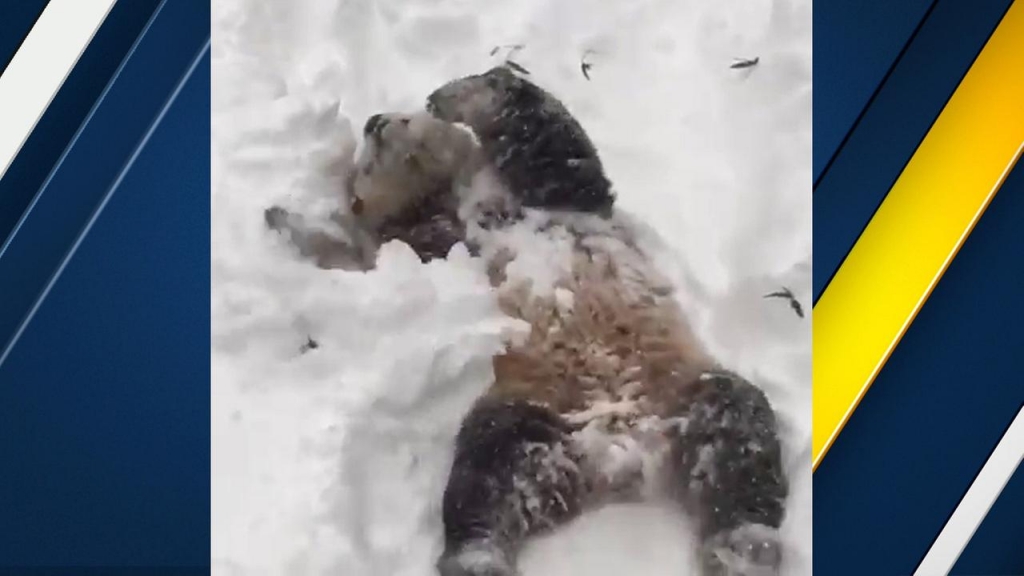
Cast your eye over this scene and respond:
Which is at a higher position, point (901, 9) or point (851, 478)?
point (901, 9)

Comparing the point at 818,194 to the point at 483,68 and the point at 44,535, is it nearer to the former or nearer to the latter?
the point at 483,68

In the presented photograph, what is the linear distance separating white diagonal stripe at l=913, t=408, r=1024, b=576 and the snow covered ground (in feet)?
0.49

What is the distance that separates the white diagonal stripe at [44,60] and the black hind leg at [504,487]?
51cm

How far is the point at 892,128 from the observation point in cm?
78

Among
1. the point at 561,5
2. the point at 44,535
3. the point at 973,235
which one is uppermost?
the point at 561,5

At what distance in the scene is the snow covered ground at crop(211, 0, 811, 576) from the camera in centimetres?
74

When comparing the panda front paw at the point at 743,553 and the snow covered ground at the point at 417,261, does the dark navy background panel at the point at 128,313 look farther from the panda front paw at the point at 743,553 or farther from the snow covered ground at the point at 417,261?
the panda front paw at the point at 743,553

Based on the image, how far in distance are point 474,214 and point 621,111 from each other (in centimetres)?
18

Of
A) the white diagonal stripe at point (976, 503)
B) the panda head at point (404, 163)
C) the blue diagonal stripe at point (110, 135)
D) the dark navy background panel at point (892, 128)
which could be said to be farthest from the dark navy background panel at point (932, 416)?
the blue diagonal stripe at point (110, 135)

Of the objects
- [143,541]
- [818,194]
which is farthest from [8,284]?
[818,194]

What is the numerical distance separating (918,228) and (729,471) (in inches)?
12.3

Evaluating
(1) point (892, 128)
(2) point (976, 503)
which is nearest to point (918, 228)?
(1) point (892, 128)

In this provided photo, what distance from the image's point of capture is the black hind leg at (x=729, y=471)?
0.76 meters

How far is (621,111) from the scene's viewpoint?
2.49ft
